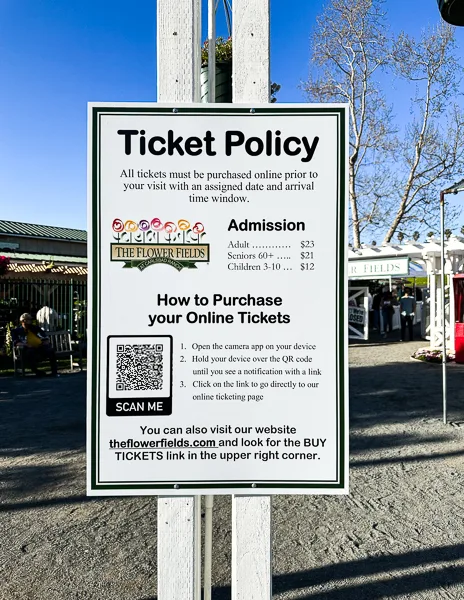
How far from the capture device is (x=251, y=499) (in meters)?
2.00

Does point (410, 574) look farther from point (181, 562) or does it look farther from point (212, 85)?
point (212, 85)

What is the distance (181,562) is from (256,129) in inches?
59.7

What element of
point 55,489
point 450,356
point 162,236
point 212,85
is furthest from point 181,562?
point 450,356

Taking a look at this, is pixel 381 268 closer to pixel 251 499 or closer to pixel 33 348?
pixel 33 348

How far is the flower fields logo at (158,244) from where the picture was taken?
6.17ft

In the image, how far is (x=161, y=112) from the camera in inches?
74.5

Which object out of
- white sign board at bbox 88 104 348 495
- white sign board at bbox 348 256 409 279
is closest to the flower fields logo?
white sign board at bbox 88 104 348 495

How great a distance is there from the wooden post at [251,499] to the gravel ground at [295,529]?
1357 mm

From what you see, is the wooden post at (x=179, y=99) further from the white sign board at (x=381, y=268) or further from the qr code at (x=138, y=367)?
the white sign board at (x=381, y=268)

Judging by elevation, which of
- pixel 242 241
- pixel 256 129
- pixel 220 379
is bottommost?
pixel 220 379

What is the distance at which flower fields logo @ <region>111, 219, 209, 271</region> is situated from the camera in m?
1.88

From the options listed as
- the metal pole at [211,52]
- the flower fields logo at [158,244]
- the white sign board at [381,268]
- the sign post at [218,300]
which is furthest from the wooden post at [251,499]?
the white sign board at [381,268]

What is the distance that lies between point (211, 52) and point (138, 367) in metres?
1.30

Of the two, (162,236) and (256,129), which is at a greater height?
(256,129)
